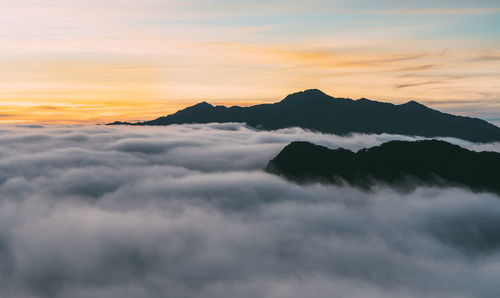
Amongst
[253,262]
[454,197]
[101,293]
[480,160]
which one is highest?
[480,160]

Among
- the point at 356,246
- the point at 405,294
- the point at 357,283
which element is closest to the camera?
the point at 405,294

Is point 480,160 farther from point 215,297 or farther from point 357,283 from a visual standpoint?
point 215,297

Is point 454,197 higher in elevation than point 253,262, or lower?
higher

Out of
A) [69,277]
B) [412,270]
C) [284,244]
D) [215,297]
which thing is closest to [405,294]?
[412,270]

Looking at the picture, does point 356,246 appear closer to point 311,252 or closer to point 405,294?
point 311,252

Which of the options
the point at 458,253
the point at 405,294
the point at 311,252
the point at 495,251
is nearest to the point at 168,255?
the point at 311,252

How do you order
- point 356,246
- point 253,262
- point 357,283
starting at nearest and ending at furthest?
point 357,283, point 253,262, point 356,246

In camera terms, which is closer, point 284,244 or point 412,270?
point 412,270

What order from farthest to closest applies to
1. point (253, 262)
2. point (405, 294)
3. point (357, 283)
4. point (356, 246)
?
point (356, 246), point (253, 262), point (357, 283), point (405, 294)

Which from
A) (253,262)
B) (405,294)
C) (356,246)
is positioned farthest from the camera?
(356,246)
